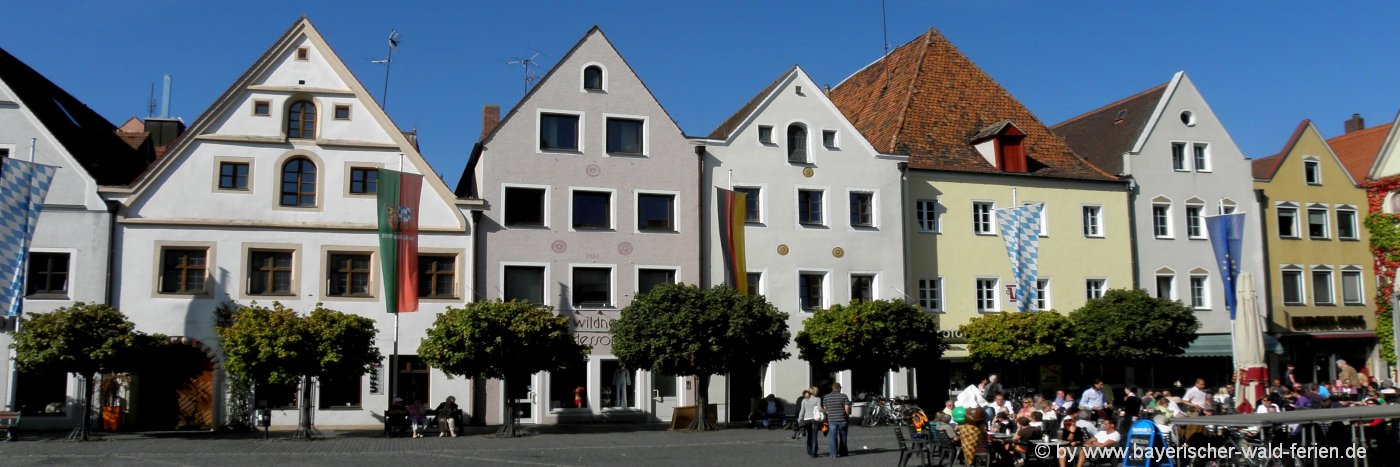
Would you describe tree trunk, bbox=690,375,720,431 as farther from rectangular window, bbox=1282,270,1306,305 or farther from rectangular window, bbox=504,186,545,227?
rectangular window, bbox=1282,270,1306,305

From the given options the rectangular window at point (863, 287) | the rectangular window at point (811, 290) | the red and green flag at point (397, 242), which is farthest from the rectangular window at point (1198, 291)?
the red and green flag at point (397, 242)

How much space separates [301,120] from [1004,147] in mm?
23363

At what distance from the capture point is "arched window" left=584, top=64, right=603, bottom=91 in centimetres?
3856

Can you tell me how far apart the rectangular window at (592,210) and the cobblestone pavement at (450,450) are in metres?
7.62

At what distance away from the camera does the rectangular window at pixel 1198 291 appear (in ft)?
149

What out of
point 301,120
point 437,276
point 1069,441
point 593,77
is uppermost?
point 593,77

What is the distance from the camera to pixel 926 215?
42.3m

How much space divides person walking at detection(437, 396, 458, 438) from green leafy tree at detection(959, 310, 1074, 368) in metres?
16.3

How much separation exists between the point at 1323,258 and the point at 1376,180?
3.70 metres

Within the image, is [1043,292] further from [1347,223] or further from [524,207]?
[524,207]

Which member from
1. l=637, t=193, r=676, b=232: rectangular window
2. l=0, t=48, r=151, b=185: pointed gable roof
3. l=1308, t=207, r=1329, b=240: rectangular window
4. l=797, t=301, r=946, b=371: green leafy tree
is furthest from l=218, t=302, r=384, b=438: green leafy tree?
l=1308, t=207, r=1329, b=240: rectangular window

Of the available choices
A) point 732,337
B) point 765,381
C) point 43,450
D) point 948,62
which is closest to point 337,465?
point 43,450

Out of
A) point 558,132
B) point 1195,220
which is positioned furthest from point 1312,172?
point 558,132

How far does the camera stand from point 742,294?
34312mm
